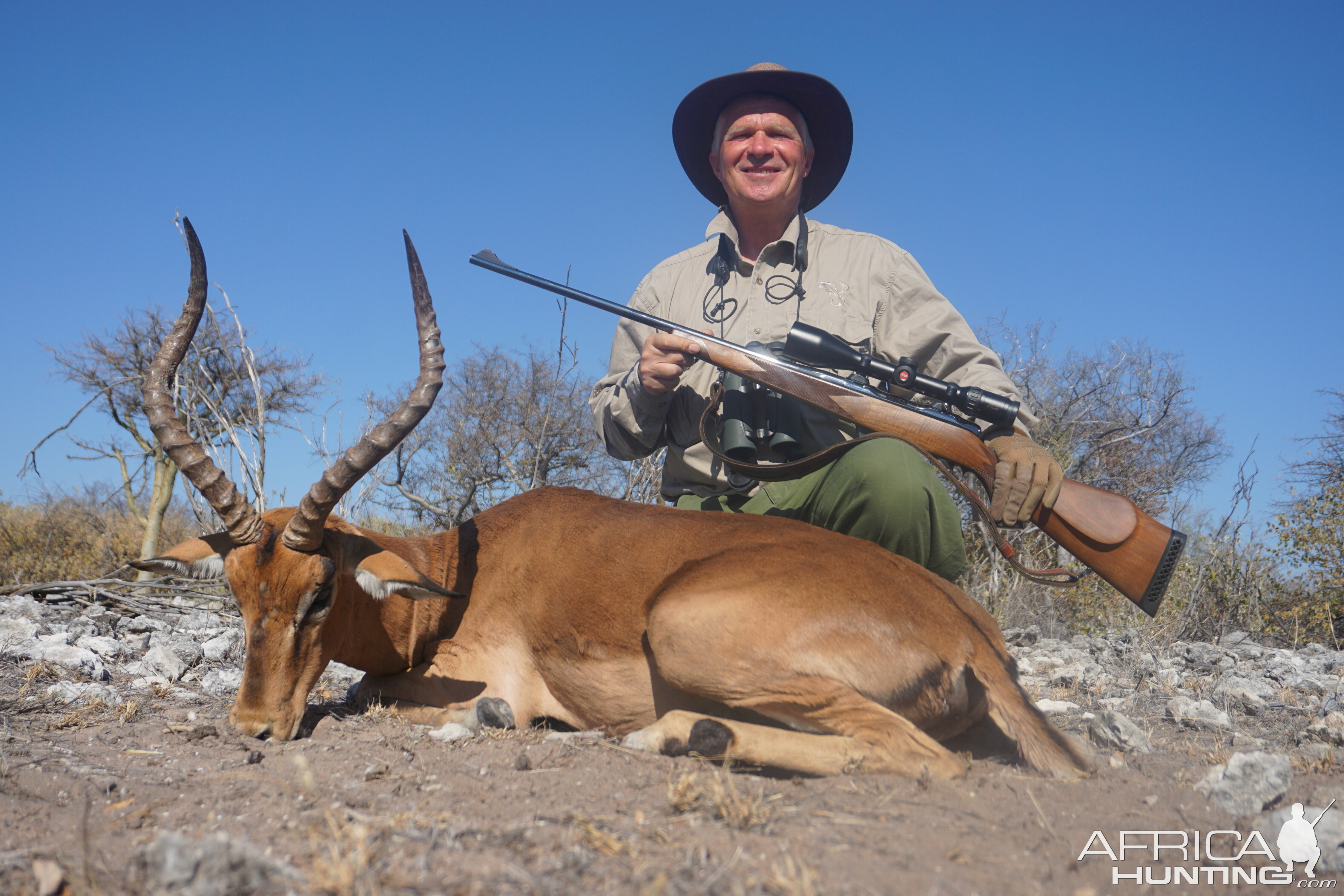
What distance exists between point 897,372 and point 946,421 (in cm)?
38

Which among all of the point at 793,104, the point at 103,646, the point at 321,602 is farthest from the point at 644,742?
the point at 793,104

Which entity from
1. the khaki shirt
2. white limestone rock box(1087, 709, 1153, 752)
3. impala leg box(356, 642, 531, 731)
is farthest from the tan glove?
impala leg box(356, 642, 531, 731)

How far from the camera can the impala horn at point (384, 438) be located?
3.61 m

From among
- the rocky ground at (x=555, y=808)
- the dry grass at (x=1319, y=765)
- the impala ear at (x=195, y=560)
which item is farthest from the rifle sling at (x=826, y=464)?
the impala ear at (x=195, y=560)

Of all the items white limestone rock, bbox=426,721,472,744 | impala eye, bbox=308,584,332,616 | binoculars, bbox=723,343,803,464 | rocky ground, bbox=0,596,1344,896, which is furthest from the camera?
binoculars, bbox=723,343,803,464

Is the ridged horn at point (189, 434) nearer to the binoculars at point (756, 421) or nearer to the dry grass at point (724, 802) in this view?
the dry grass at point (724, 802)

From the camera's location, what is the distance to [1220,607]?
Result: 8.44m

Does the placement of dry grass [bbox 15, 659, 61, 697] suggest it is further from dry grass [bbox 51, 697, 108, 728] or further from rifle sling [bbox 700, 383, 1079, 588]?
rifle sling [bbox 700, 383, 1079, 588]

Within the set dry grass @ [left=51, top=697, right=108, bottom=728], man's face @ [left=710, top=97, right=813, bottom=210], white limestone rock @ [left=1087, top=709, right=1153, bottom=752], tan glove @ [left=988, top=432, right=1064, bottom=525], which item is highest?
man's face @ [left=710, top=97, right=813, bottom=210]

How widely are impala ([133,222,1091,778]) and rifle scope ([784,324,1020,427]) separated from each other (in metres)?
1.14

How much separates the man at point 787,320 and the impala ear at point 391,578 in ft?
5.32

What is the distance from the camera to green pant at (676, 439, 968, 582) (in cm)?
438

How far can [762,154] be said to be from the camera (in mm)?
5586

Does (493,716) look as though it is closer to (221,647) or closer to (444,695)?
(444,695)
